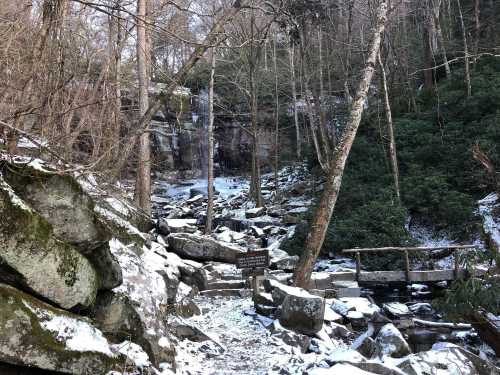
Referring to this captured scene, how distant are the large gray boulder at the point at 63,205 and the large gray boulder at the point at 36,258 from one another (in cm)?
21

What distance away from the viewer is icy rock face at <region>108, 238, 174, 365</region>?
175 inches

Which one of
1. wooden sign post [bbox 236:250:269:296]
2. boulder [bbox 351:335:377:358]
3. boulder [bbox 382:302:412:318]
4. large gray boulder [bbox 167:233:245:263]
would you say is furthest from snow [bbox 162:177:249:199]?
boulder [bbox 351:335:377:358]

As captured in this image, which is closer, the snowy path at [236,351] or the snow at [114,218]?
the snowy path at [236,351]

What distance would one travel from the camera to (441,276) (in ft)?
34.8

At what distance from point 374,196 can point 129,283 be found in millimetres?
11681

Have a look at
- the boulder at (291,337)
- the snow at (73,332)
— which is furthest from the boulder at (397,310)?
the snow at (73,332)

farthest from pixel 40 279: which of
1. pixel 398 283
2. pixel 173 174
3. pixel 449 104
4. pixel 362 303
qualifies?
pixel 173 174

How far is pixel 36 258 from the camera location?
11.1 ft

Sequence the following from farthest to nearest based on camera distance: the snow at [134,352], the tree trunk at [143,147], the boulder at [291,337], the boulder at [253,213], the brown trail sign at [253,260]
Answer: the boulder at [253,213]
the tree trunk at [143,147]
the brown trail sign at [253,260]
the boulder at [291,337]
the snow at [134,352]

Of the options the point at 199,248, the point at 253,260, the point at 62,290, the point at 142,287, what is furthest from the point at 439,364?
the point at 199,248

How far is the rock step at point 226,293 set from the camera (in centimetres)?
838

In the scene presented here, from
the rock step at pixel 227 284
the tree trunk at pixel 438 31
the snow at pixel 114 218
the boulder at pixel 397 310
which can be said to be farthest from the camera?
the tree trunk at pixel 438 31

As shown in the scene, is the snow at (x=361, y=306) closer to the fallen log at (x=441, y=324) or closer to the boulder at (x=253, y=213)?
the fallen log at (x=441, y=324)

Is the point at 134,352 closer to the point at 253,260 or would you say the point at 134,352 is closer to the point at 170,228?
the point at 253,260
